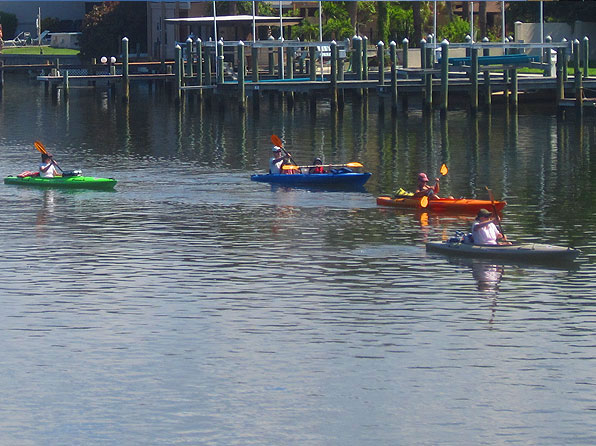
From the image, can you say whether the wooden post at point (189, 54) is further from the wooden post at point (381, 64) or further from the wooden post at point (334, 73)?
the wooden post at point (381, 64)

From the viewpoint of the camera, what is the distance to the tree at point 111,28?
4439 inches

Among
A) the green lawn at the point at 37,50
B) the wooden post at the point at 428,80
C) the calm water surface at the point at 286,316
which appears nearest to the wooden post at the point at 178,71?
the wooden post at the point at 428,80

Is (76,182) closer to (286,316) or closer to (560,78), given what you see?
(286,316)

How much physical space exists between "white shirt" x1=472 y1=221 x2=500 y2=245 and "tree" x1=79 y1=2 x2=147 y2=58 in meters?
83.0

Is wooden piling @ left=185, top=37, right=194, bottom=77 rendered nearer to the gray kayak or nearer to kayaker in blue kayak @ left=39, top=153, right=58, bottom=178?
kayaker in blue kayak @ left=39, top=153, right=58, bottom=178

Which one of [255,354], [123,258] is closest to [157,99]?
[123,258]

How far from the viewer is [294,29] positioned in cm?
9394

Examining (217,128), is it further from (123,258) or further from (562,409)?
(562,409)

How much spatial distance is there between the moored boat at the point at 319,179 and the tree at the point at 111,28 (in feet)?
226

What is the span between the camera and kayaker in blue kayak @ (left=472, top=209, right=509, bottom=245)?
31.6 m

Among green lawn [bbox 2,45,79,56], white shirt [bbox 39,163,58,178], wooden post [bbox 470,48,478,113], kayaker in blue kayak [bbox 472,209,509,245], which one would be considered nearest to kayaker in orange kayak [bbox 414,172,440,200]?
kayaker in blue kayak [bbox 472,209,509,245]

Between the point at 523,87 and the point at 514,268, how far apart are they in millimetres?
38629

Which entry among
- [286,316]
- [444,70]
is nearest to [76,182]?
[286,316]

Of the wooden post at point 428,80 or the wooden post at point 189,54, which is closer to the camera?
the wooden post at point 428,80
